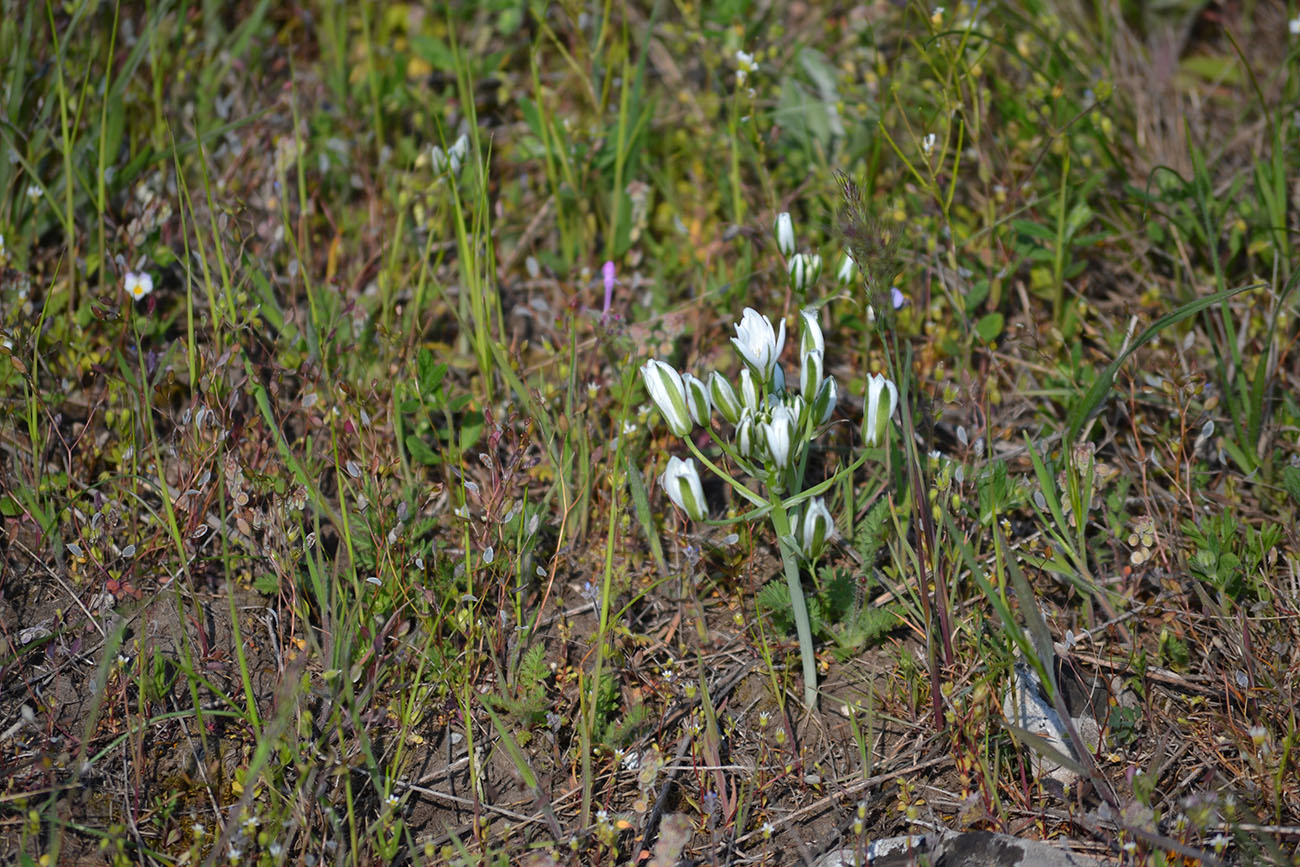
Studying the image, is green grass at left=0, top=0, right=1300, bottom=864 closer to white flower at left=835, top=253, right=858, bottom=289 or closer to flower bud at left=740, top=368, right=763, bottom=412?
white flower at left=835, top=253, right=858, bottom=289

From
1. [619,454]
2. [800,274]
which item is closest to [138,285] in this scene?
[619,454]

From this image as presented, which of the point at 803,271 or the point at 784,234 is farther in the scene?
the point at 784,234

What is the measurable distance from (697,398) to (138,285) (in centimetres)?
156

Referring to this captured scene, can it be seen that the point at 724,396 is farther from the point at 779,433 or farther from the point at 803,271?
the point at 803,271

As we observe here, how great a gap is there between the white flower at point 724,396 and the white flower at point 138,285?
5.12 ft

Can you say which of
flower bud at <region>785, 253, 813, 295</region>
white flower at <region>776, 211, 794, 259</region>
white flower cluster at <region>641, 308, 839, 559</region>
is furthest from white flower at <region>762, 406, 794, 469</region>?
white flower at <region>776, 211, 794, 259</region>

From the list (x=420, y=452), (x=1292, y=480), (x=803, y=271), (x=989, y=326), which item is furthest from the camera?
(x=989, y=326)

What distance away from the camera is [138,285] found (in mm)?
2578

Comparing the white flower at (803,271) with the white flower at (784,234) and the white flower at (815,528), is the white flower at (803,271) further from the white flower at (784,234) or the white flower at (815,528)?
the white flower at (815,528)

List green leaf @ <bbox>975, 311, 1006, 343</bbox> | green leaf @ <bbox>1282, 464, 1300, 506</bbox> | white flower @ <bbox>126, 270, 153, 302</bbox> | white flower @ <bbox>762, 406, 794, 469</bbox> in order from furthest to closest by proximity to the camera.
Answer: green leaf @ <bbox>975, 311, 1006, 343</bbox> < white flower @ <bbox>126, 270, 153, 302</bbox> < green leaf @ <bbox>1282, 464, 1300, 506</bbox> < white flower @ <bbox>762, 406, 794, 469</bbox>

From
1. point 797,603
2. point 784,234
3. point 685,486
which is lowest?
point 797,603

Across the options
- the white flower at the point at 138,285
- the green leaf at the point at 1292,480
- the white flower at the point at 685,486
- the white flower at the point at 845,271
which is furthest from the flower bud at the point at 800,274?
the white flower at the point at 138,285

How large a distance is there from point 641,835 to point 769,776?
0.28 m

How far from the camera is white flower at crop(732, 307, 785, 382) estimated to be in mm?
1819
